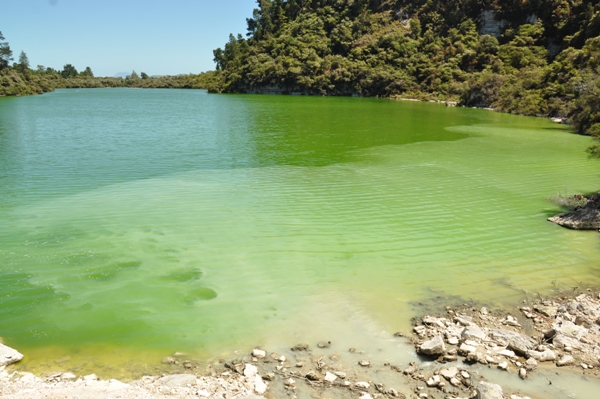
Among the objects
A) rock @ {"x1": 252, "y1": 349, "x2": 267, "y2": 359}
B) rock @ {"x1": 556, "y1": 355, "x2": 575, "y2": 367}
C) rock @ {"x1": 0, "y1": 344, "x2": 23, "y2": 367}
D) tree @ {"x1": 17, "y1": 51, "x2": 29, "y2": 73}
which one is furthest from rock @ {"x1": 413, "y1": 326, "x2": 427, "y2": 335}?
tree @ {"x1": 17, "y1": 51, "x2": 29, "y2": 73}

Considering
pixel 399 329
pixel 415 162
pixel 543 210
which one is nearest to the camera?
pixel 399 329

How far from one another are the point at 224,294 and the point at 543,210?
42.5ft

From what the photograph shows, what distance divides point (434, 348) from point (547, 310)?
3.34 metres

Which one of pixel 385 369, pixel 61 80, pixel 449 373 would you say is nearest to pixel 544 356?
pixel 449 373

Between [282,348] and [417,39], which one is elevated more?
[417,39]

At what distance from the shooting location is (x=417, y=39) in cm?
10481

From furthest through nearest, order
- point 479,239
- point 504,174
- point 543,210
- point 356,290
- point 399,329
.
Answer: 1. point 504,174
2. point 543,210
3. point 479,239
4. point 356,290
5. point 399,329

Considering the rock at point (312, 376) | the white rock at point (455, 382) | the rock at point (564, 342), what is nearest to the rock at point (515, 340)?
the rock at point (564, 342)

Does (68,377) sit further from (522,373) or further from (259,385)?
(522,373)

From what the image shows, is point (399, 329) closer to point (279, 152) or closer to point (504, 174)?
point (504, 174)

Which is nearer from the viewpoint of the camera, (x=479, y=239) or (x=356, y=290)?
(x=356, y=290)

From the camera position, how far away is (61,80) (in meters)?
165

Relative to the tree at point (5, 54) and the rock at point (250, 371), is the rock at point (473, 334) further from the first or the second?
the tree at point (5, 54)

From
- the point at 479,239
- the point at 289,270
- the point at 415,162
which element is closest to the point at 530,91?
the point at 415,162
